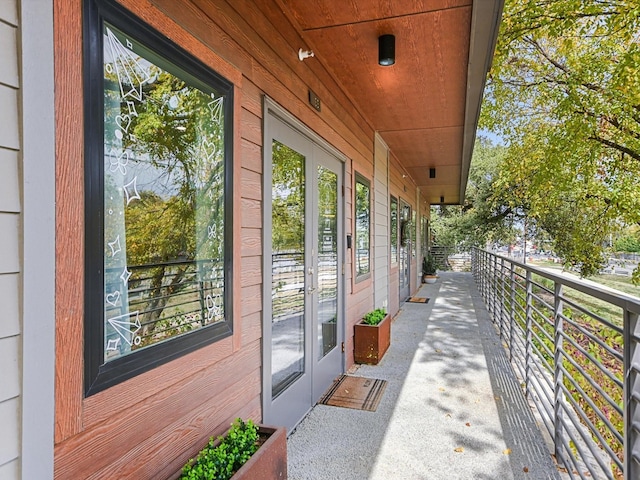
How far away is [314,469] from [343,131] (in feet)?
8.83

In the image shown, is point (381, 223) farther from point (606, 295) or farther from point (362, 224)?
point (606, 295)

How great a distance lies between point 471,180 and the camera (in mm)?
17688

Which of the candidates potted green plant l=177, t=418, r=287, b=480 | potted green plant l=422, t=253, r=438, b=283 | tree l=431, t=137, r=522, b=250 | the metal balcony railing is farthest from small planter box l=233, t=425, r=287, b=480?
tree l=431, t=137, r=522, b=250

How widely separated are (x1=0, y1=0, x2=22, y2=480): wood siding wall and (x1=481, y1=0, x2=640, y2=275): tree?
5.60m

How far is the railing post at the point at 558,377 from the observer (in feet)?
7.56

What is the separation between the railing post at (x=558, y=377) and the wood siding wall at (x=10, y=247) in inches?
97.4

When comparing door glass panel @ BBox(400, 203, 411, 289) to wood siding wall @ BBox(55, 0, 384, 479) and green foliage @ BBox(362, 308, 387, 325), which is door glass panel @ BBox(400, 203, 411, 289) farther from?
wood siding wall @ BBox(55, 0, 384, 479)

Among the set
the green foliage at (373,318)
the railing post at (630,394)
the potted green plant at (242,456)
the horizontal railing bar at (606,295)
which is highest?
the horizontal railing bar at (606,295)

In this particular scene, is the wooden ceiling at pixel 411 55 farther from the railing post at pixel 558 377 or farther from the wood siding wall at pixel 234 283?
the railing post at pixel 558 377

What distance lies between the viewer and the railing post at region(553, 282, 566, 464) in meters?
2.31

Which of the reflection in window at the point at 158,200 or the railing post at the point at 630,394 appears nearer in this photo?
the reflection in window at the point at 158,200

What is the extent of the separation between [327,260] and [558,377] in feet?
5.79

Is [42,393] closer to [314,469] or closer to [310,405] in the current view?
[314,469]

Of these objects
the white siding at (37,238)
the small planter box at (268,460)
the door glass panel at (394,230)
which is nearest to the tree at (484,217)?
the door glass panel at (394,230)
